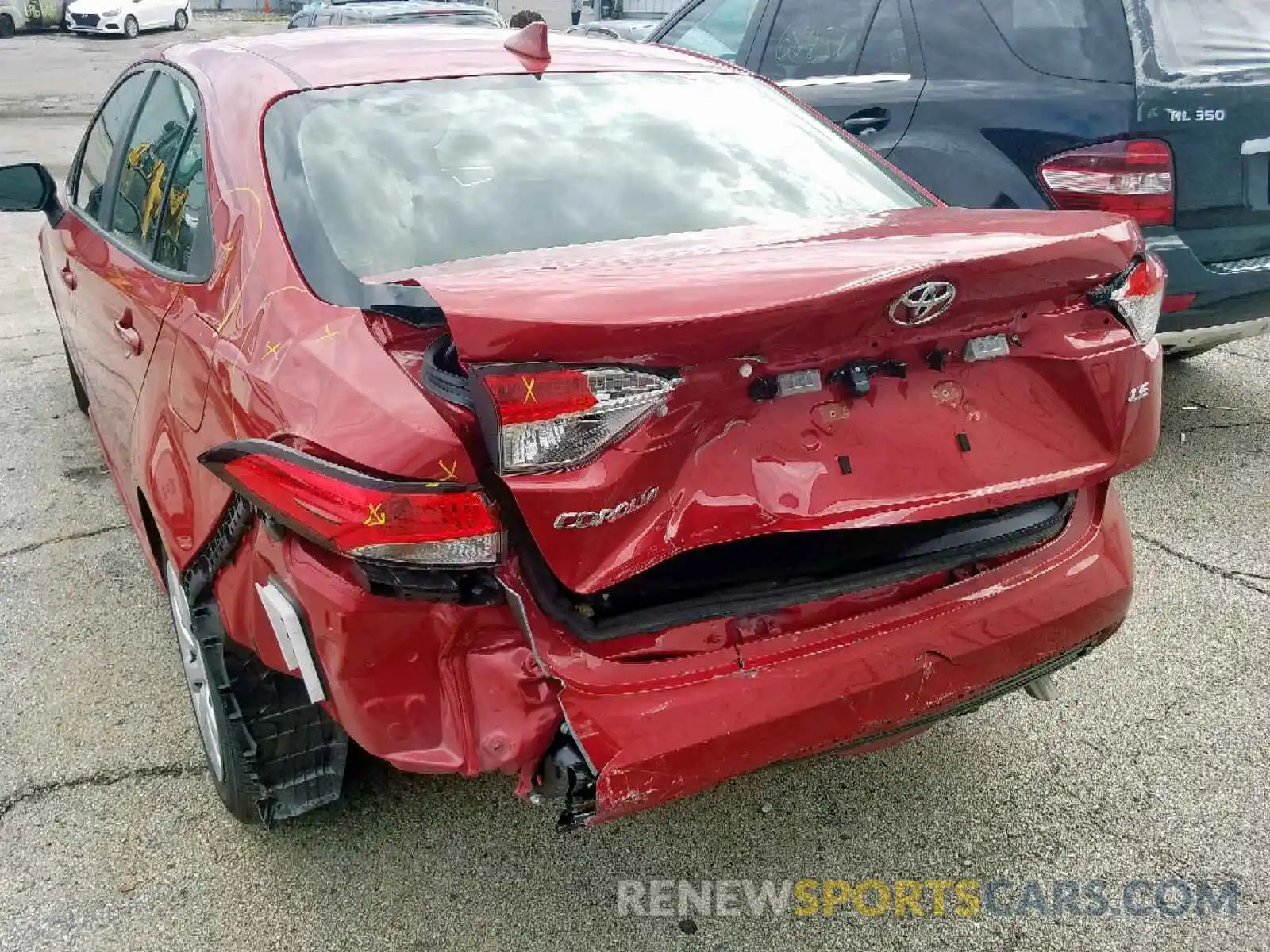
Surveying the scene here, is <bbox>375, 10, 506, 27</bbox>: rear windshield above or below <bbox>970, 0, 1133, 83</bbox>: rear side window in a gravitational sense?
below

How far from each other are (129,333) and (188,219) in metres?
0.38

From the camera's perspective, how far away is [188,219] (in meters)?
2.40

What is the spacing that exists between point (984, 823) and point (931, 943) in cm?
39

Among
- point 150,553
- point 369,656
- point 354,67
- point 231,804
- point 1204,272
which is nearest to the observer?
point 369,656

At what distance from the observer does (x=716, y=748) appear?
1727 mm

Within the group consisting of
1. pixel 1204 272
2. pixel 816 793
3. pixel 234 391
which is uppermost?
pixel 234 391

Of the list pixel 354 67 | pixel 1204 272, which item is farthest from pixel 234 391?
pixel 1204 272

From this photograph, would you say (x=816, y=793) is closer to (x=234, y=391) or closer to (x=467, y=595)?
(x=467, y=595)

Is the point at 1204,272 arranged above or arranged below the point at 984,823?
above

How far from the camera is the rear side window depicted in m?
3.77

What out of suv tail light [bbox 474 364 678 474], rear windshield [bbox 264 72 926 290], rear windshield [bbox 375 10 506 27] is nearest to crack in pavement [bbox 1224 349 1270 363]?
rear windshield [bbox 264 72 926 290]

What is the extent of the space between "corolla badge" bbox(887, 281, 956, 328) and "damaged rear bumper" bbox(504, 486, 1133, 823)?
529 millimetres

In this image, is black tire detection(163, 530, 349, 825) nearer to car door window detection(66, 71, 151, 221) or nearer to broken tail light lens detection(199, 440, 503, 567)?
broken tail light lens detection(199, 440, 503, 567)

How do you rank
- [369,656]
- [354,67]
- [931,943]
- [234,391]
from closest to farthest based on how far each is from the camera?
1. [369,656]
2. [234,391]
3. [931,943]
4. [354,67]
